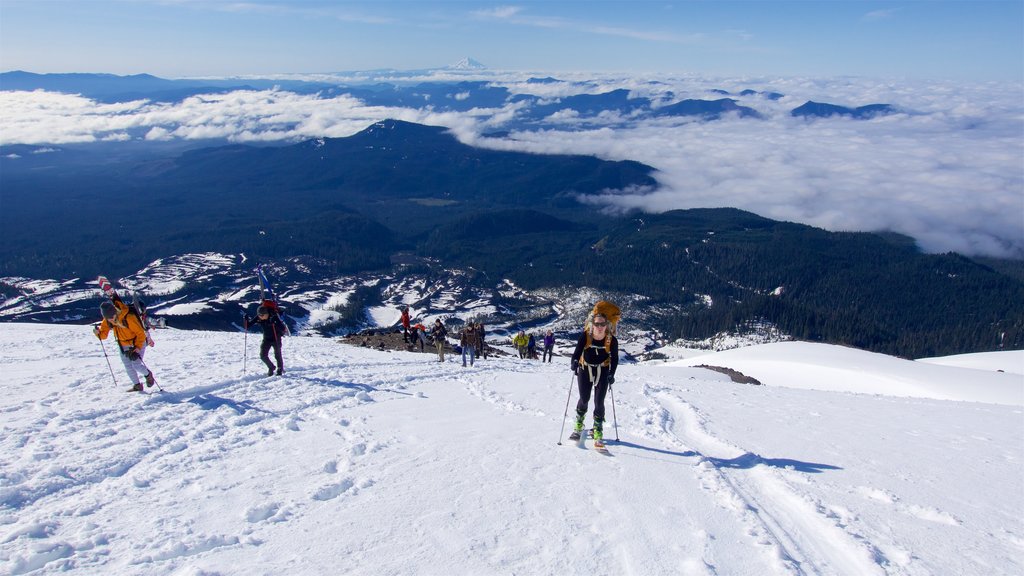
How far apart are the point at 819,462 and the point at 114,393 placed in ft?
51.5

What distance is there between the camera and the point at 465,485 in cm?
790

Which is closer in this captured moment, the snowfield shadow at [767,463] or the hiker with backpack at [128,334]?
the snowfield shadow at [767,463]

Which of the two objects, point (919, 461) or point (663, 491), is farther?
point (919, 461)

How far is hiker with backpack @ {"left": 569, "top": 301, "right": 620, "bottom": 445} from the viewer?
394 inches

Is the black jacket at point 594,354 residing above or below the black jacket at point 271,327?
above

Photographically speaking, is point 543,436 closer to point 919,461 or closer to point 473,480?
point 473,480

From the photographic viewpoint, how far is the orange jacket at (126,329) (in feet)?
44.3

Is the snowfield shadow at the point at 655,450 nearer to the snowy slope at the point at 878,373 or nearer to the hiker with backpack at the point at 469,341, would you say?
the hiker with backpack at the point at 469,341

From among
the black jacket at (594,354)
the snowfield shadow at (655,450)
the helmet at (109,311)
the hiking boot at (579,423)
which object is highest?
the black jacket at (594,354)

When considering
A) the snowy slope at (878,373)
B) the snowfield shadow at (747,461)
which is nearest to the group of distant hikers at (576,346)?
the snowfield shadow at (747,461)

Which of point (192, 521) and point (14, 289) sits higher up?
point (192, 521)

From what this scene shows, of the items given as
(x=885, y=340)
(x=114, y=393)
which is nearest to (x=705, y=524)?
(x=114, y=393)

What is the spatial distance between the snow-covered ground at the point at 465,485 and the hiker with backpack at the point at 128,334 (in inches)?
29.1

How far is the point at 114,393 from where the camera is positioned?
13047mm
